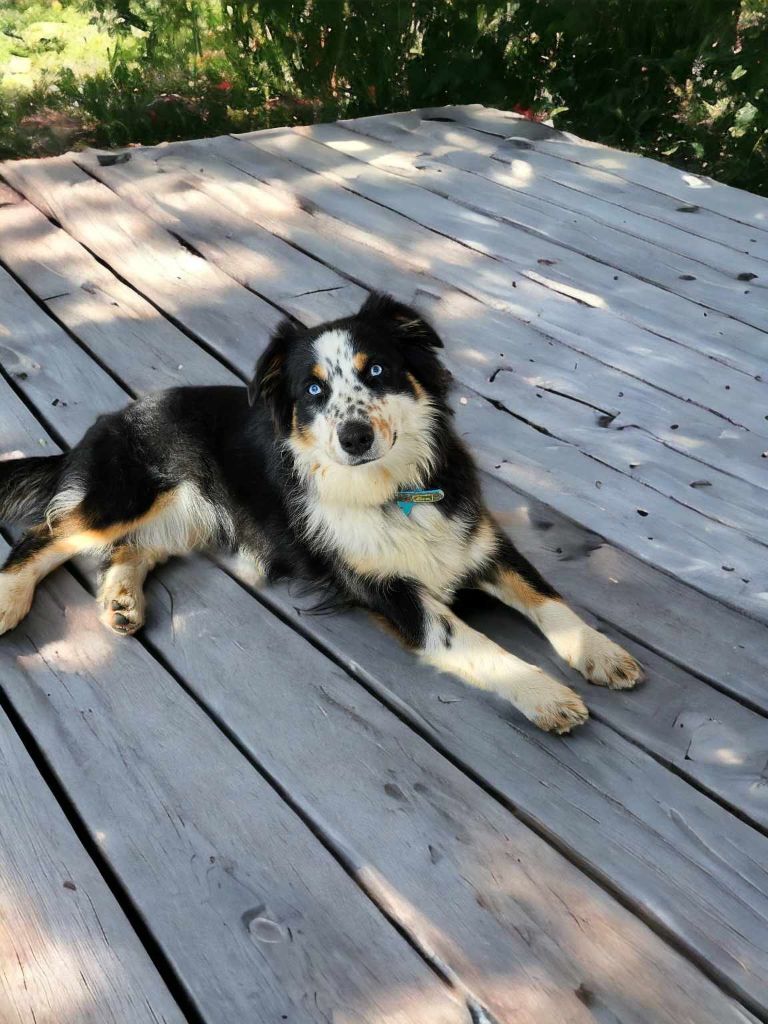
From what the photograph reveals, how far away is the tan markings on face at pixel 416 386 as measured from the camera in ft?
8.34

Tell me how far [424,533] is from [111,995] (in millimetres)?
1266

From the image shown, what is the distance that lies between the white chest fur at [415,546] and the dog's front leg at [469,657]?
1.9 inches

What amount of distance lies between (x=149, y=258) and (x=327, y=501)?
2281 mm

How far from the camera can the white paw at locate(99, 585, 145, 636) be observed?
2580 mm

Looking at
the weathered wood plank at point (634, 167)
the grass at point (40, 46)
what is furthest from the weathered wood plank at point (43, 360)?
the weathered wood plank at point (634, 167)

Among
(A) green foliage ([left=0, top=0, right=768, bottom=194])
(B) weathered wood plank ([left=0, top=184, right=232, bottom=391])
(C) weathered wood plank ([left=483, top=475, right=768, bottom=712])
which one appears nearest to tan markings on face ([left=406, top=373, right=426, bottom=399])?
(C) weathered wood plank ([left=483, top=475, right=768, bottom=712])

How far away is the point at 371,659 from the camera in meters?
2.49

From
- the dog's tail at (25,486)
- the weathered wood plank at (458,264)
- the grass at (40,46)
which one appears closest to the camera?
the dog's tail at (25,486)

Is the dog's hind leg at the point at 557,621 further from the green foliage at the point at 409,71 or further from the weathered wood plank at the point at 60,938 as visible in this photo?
the green foliage at the point at 409,71

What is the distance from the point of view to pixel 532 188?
4.93 metres

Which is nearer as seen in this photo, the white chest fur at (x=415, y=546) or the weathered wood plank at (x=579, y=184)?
the white chest fur at (x=415, y=546)

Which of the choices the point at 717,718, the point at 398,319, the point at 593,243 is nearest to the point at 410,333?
the point at 398,319

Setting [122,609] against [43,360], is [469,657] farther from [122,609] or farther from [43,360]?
[43,360]

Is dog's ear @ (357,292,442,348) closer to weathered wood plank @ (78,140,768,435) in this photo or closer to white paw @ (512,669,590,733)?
white paw @ (512,669,590,733)
